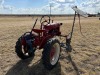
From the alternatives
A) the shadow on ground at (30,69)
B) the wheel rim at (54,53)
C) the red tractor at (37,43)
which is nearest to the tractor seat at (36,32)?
the red tractor at (37,43)

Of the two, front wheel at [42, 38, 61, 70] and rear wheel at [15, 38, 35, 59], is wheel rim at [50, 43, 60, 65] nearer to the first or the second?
front wheel at [42, 38, 61, 70]

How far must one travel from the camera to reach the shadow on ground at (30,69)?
6.22 m

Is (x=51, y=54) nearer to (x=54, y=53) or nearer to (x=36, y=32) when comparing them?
(x=54, y=53)

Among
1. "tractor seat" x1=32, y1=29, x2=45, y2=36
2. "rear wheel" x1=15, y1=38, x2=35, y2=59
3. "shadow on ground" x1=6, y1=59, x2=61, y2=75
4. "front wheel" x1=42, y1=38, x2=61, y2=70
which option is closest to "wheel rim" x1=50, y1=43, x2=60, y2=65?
"front wheel" x1=42, y1=38, x2=61, y2=70

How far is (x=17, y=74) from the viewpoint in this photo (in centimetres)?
617

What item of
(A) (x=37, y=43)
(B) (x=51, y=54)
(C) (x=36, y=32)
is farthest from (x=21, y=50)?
(B) (x=51, y=54)

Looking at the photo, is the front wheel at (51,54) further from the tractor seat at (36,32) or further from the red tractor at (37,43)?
the tractor seat at (36,32)

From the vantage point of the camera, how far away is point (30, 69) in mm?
6461

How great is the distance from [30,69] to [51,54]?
831 millimetres

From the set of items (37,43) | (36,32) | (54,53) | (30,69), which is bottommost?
(30,69)

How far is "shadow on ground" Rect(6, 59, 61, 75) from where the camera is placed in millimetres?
6222

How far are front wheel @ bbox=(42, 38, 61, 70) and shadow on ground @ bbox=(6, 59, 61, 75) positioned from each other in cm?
17

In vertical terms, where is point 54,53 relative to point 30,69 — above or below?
above

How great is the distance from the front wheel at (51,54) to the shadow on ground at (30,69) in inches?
6.6
